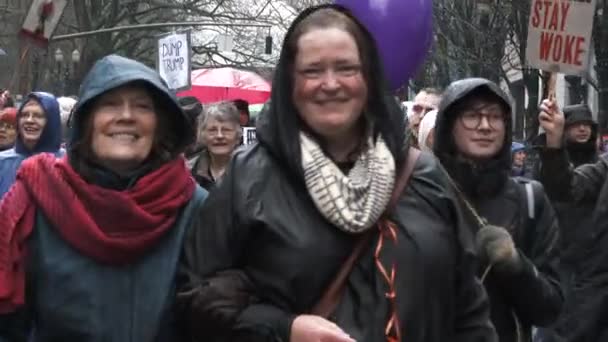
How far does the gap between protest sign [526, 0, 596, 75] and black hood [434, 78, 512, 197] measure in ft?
6.58

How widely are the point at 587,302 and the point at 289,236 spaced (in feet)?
8.71

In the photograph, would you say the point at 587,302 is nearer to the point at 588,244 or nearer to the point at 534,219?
the point at 588,244

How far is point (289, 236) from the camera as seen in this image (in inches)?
128

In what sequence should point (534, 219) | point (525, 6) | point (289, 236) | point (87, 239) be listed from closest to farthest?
point (289, 236), point (87, 239), point (534, 219), point (525, 6)

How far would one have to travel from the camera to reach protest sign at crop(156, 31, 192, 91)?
16500 millimetres

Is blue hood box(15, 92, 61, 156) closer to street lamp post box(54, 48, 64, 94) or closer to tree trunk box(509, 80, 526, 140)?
tree trunk box(509, 80, 526, 140)

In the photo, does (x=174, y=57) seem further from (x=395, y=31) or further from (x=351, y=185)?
(x=351, y=185)

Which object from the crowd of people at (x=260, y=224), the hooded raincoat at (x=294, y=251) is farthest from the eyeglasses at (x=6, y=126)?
the hooded raincoat at (x=294, y=251)

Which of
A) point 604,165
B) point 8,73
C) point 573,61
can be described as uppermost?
point 573,61

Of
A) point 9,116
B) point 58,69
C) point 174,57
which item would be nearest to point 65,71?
point 58,69

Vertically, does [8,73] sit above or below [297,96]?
below

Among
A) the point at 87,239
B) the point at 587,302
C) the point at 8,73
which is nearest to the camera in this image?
the point at 87,239

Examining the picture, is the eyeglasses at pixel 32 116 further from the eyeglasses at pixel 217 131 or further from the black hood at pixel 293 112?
the black hood at pixel 293 112

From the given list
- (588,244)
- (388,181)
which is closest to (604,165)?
(588,244)
